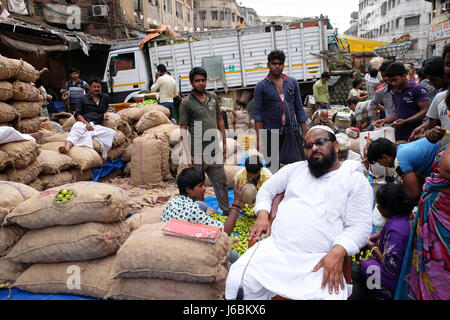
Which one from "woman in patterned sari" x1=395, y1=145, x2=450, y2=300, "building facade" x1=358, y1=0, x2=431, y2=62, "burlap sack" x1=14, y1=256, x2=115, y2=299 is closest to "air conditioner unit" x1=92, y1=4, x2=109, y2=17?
"burlap sack" x1=14, y1=256, x2=115, y2=299

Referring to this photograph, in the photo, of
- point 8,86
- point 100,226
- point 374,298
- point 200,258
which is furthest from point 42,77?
point 374,298

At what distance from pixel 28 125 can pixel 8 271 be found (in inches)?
106

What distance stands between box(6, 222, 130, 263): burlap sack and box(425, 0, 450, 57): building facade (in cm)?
2845

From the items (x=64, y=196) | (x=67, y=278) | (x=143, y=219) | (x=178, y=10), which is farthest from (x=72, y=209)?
(x=178, y=10)

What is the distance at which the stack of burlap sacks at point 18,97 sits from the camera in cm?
404

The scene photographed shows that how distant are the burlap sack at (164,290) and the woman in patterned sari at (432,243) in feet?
3.87

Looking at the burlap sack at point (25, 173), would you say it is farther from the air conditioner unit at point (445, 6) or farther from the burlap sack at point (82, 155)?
the air conditioner unit at point (445, 6)

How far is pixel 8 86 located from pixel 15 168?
3.72 ft

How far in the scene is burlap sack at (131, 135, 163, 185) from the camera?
4922mm

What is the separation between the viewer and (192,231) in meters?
2.09

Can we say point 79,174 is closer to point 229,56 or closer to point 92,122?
point 92,122

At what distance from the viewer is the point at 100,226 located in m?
2.44

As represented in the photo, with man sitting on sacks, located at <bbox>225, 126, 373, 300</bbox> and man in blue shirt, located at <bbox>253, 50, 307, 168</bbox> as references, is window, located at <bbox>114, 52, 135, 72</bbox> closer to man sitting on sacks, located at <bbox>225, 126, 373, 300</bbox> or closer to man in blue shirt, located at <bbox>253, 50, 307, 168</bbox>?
man in blue shirt, located at <bbox>253, 50, 307, 168</bbox>
